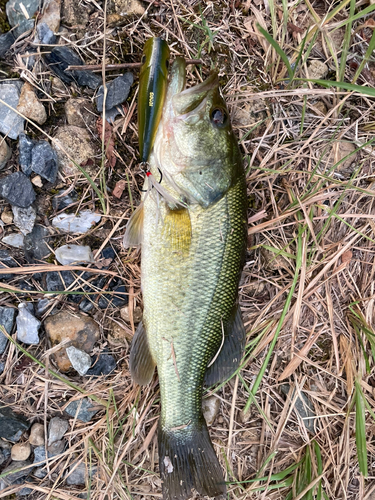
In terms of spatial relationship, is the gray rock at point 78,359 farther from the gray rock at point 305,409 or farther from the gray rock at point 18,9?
the gray rock at point 18,9

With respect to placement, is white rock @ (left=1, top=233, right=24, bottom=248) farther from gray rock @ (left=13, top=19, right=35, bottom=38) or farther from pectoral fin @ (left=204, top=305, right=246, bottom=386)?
pectoral fin @ (left=204, top=305, right=246, bottom=386)

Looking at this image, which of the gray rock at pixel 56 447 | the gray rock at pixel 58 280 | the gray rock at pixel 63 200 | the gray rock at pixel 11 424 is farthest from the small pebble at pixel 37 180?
the gray rock at pixel 56 447

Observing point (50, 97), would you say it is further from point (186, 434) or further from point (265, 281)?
point (186, 434)

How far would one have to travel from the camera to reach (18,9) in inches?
94.2

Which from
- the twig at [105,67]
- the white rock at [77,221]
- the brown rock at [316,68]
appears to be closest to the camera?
the twig at [105,67]

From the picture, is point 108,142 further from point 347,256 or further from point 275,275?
point 347,256

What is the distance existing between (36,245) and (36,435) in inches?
57.0

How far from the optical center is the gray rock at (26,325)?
258cm

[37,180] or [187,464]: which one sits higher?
[37,180]

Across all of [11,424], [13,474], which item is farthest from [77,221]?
[13,474]

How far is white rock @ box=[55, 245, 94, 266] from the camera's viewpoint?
2596 mm

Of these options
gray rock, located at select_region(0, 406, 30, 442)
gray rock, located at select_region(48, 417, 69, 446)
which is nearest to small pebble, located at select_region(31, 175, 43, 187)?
gray rock, located at select_region(0, 406, 30, 442)

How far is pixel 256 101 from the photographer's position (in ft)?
8.98

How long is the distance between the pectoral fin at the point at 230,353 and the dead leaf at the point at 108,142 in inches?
58.0
